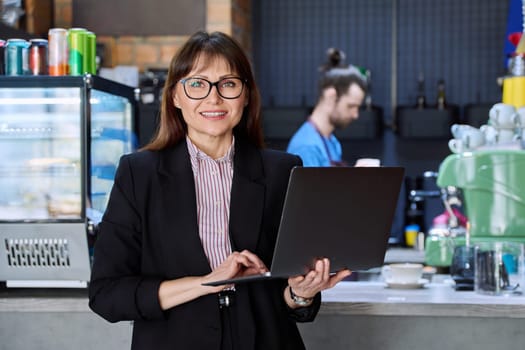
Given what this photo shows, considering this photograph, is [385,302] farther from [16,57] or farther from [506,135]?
[16,57]

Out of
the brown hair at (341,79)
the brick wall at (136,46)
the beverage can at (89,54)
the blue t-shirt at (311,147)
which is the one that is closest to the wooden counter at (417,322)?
the beverage can at (89,54)

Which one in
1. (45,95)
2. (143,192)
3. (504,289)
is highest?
(45,95)

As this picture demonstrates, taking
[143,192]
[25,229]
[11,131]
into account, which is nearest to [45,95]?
[11,131]

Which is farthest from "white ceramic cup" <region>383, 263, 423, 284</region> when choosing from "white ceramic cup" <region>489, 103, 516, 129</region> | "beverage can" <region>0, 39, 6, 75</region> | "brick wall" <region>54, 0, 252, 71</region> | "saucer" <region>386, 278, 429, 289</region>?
"brick wall" <region>54, 0, 252, 71</region>

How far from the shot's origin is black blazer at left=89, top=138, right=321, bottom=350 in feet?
5.98

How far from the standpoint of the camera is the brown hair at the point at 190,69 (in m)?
1.85

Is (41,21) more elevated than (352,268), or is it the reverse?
(41,21)

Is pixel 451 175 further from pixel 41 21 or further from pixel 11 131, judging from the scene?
pixel 41 21

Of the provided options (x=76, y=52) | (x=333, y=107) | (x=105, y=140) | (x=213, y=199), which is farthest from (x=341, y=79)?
(x=213, y=199)

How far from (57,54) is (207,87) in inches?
38.2

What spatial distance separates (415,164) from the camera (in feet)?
19.4

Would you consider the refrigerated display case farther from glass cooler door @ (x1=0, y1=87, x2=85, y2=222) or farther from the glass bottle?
the glass bottle

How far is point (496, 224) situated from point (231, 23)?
93.6 inches

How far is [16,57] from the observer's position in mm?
2682
